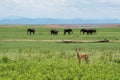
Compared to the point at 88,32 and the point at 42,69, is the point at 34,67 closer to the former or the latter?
the point at 42,69

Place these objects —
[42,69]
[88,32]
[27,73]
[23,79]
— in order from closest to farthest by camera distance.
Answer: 1. [23,79]
2. [27,73]
3. [42,69]
4. [88,32]

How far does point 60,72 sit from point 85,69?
5.21ft

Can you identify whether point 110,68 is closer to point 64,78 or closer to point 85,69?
point 85,69

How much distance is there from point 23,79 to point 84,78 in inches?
93.3

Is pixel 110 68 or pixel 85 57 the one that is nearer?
pixel 110 68

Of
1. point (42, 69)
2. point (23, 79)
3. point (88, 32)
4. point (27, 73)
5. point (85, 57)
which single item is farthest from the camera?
point (88, 32)

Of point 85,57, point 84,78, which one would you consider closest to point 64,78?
point 84,78

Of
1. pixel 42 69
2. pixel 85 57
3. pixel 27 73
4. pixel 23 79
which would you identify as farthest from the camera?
pixel 85 57

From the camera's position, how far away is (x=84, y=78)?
14.7 m

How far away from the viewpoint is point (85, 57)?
65.3 feet

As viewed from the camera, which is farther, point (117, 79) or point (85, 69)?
point (85, 69)

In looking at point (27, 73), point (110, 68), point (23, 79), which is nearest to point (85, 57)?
point (110, 68)

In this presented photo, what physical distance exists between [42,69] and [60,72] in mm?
1125

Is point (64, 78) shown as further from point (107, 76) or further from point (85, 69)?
point (85, 69)
